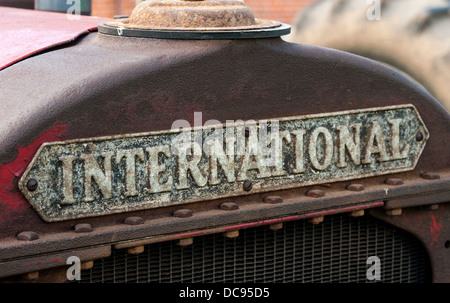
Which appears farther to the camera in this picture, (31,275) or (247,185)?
(247,185)

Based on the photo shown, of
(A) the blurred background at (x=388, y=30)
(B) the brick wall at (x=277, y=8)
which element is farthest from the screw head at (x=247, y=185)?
(B) the brick wall at (x=277, y=8)

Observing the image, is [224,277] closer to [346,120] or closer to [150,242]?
[150,242]

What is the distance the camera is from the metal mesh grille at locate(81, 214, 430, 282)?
1.84 metres

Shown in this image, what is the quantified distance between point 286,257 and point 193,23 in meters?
0.63

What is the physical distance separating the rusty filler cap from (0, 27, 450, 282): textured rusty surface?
2 cm

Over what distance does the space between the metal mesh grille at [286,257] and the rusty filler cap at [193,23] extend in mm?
481

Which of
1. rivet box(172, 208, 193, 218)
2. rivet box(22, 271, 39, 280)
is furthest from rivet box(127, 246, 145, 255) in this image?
rivet box(22, 271, 39, 280)

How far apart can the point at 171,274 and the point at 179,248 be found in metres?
0.06

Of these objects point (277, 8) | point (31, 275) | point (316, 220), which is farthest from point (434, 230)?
point (277, 8)

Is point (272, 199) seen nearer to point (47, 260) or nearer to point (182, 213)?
point (182, 213)

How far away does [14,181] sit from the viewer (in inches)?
63.6

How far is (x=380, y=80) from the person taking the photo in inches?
82.2

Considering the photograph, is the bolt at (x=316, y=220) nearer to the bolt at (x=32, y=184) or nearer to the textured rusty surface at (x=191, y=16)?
the textured rusty surface at (x=191, y=16)

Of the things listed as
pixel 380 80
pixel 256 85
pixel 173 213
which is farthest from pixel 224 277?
pixel 380 80
